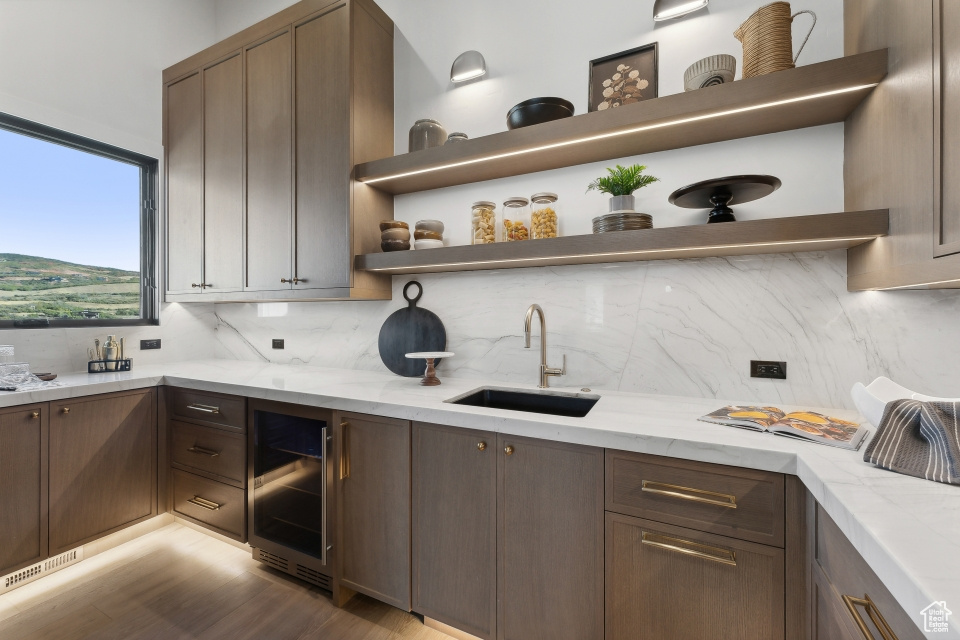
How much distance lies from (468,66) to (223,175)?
157cm

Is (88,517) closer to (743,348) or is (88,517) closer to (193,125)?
(193,125)

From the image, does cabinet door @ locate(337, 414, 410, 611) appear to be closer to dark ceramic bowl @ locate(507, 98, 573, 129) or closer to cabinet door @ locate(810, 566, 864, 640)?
cabinet door @ locate(810, 566, 864, 640)

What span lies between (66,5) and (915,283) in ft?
13.0

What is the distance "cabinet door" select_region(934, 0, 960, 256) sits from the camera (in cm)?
85

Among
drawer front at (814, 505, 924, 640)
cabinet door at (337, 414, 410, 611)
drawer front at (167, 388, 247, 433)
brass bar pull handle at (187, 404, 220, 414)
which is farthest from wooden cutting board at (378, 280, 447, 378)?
drawer front at (814, 505, 924, 640)

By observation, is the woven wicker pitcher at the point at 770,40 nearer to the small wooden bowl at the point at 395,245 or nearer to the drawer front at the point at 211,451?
the small wooden bowl at the point at 395,245

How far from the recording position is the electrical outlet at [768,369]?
5.01ft

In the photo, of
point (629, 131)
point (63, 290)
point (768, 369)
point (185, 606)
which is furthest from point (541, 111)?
point (63, 290)

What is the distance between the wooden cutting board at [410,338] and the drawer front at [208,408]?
0.72 m

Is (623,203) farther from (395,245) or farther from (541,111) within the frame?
(395,245)

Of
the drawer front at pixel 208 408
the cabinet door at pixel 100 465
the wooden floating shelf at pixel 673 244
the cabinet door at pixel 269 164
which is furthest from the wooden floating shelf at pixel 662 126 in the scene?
the cabinet door at pixel 100 465

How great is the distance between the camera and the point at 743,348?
159 cm

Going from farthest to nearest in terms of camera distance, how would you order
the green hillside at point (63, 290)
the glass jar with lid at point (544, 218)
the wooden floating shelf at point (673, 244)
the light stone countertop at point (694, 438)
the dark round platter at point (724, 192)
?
the green hillside at point (63, 290) < the glass jar with lid at point (544, 218) < the dark round platter at point (724, 192) < the wooden floating shelf at point (673, 244) < the light stone countertop at point (694, 438)

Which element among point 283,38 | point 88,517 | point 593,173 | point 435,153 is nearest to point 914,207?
point 593,173
